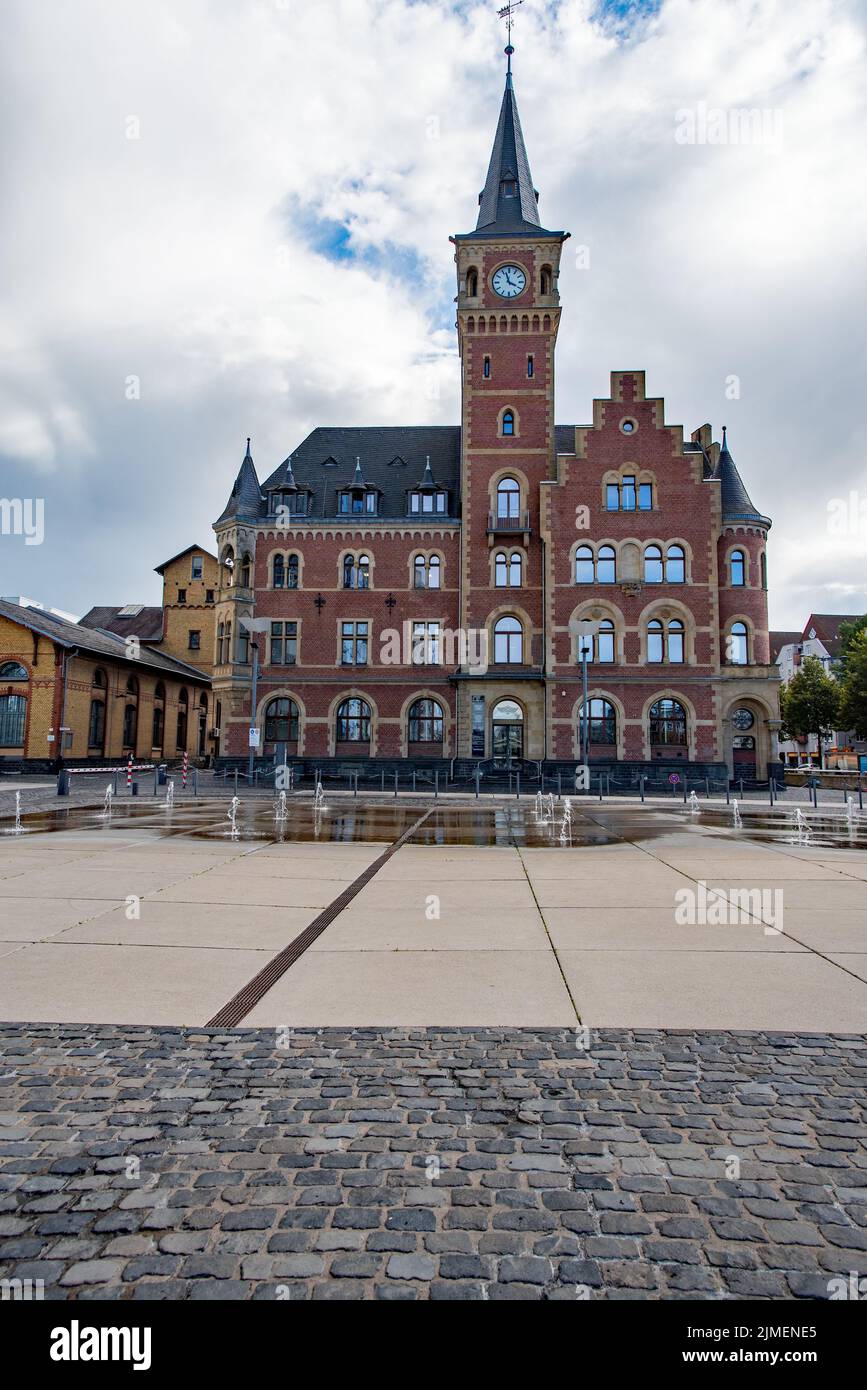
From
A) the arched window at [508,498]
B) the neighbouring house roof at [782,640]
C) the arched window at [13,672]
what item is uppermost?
the neighbouring house roof at [782,640]

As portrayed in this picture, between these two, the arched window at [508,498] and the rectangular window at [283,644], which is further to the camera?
the rectangular window at [283,644]

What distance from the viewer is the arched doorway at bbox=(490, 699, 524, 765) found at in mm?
37031

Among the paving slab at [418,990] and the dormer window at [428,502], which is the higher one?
the dormer window at [428,502]

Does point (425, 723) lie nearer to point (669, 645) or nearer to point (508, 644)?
point (508, 644)

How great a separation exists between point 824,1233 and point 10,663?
42435 millimetres

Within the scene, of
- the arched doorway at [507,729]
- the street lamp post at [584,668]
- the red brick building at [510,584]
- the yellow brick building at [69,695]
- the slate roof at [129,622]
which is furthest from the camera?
the slate roof at [129,622]

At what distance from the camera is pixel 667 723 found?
36250mm

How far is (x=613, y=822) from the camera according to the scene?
1816cm

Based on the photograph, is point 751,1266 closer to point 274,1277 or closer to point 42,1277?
point 274,1277

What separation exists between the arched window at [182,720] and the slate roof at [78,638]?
2.27 meters

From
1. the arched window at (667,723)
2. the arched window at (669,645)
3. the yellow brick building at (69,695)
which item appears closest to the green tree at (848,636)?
the arched window at (669,645)

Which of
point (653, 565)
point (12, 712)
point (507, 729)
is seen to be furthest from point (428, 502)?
point (12, 712)

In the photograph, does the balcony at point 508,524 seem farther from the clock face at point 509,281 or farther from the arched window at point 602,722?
the clock face at point 509,281

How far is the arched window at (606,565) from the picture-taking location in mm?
36875
